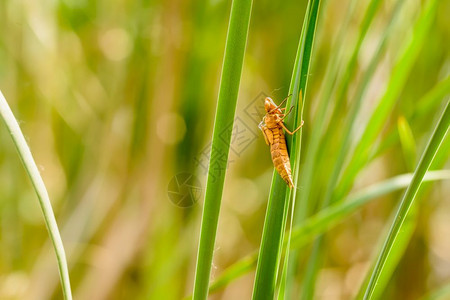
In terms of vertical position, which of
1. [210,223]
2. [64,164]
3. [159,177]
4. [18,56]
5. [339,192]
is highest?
[18,56]

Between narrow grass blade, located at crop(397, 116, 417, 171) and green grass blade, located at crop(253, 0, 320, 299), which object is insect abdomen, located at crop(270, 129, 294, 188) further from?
narrow grass blade, located at crop(397, 116, 417, 171)

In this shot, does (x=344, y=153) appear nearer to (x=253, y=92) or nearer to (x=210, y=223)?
(x=210, y=223)

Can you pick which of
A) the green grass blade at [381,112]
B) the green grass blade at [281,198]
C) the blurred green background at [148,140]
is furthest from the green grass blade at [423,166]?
the blurred green background at [148,140]

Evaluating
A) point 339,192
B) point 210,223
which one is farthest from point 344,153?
point 210,223

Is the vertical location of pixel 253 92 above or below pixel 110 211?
above

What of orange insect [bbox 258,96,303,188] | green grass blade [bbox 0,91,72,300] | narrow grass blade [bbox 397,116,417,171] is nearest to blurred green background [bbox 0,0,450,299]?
narrow grass blade [bbox 397,116,417,171]

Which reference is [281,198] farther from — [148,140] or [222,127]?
[148,140]

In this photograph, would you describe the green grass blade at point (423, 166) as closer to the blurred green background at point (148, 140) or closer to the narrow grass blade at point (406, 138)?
the narrow grass blade at point (406, 138)

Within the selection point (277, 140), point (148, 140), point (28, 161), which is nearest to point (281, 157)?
point (277, 140)
